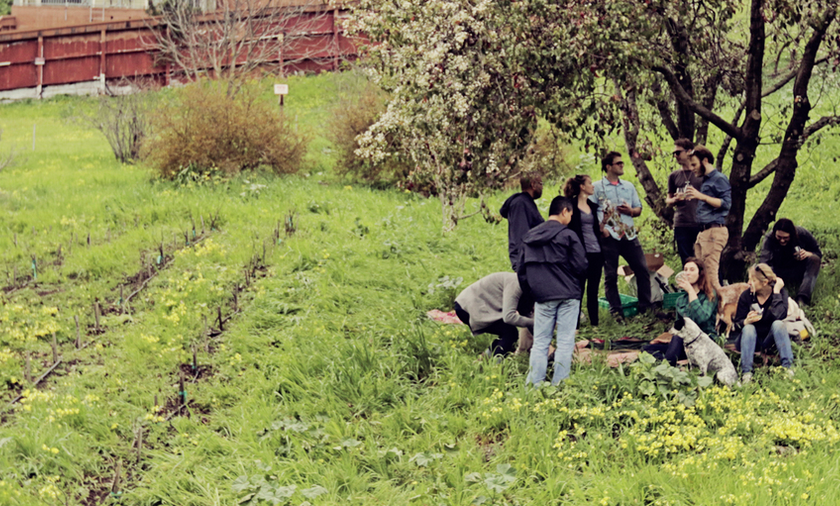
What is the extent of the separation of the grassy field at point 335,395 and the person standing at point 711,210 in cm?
80

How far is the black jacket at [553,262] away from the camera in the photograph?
5965 millimetres

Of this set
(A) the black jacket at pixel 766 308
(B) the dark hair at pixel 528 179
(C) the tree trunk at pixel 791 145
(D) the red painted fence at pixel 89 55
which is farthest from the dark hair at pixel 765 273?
(D) the red painted fence at pixel 89 55

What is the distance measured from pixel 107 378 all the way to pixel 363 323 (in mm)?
2495

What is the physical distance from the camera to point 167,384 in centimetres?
722

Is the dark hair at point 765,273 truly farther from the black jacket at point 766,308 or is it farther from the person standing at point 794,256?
the person standing at point 794,256

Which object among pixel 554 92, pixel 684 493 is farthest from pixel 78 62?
pixel 684 493

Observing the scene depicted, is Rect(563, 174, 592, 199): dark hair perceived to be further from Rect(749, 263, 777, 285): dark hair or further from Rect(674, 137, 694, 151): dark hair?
Rect(749, 263, 777, 285): dark hair

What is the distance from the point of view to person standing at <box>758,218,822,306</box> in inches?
292

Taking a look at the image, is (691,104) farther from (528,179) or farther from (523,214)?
(523,214)

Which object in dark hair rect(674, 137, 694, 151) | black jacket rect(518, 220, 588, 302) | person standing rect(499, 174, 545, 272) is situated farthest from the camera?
dark hair rect(674, 137, 694, 151)

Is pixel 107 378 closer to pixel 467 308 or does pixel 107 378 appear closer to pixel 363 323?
pixel 363 323

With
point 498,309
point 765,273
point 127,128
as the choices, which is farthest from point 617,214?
point 127,128

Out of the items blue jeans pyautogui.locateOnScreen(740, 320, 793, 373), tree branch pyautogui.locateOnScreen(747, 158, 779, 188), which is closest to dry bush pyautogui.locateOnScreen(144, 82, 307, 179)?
tree branch pyautogui.locateOnScreen(747, 158, 779, 188)

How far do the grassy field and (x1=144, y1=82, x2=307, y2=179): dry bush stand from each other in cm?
302
